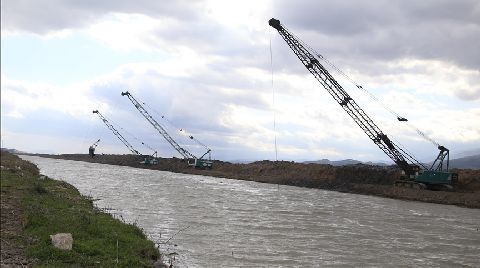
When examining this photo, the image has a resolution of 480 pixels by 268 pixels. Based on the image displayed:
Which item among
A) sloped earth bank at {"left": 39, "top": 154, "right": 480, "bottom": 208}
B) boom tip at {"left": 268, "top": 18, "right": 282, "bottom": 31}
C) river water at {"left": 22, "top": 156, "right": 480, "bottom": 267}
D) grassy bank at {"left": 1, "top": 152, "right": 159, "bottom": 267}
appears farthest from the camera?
boom tip at {"left": 268, "top": 18, "right": 282, "bottom": 31}

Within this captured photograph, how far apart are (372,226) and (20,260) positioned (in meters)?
22.8

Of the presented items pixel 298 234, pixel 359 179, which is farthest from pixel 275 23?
pixel 298 234

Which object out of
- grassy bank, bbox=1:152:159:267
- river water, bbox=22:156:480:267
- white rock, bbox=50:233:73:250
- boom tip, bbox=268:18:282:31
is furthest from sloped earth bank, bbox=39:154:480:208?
white rock, bbox=50:233:73:250

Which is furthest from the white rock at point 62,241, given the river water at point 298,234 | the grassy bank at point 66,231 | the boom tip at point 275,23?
the boom tip at point 275,23

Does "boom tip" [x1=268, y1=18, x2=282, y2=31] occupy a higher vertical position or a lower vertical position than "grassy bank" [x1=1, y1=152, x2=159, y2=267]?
higher

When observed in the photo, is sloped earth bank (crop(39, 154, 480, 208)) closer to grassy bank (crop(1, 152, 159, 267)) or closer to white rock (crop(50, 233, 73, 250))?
grassy bank (crop(1, 152, 159, 267))

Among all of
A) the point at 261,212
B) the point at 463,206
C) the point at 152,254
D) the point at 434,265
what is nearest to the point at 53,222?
the point at 152,254

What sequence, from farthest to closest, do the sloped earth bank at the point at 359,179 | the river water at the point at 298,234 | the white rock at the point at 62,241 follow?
the sloped earth bank at the point at 359,179 → the river water at the point at 298,234 → the white rock at the point at 62,241

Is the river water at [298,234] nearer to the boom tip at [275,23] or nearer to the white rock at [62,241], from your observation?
the white rock at [62,241]

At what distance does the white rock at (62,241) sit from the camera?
49.3ft

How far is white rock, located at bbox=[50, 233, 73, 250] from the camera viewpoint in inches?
591

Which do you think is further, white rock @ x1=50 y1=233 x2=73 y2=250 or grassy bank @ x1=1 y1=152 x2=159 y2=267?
white rock @ x1=50 y1=233 x2=73 y2=250

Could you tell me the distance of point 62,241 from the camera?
50.1ft

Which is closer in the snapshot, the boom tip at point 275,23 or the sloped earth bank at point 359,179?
the sloped earth bank at point 359,179
